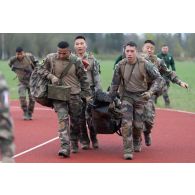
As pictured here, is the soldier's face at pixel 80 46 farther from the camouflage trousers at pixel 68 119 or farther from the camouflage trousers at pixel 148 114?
the camouflage trousers at pixel 148 114

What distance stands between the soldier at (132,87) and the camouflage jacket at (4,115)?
512cm

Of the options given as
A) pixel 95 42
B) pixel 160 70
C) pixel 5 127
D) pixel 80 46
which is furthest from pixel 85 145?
pixel 95 42

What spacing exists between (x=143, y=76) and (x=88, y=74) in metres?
1.24

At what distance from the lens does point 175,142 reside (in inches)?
469

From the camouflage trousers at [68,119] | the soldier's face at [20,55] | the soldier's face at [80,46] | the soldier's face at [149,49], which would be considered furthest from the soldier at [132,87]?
the soldier's face at [20,55]

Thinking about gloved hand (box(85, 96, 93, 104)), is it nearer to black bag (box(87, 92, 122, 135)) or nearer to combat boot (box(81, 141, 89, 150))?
black bag (box(87, 92, 122, 135))

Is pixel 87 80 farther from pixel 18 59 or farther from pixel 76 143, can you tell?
pixel 18 59

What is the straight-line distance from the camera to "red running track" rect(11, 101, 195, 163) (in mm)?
10016

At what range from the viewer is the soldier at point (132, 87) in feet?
32.8

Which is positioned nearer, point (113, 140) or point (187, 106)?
point (113, 140)

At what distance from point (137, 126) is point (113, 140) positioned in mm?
1950

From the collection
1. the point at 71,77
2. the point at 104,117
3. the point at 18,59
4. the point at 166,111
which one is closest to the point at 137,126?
the point at 104,117

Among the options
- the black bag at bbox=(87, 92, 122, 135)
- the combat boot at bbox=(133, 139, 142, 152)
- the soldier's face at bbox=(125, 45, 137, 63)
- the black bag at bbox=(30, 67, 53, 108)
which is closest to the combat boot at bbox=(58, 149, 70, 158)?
the black bag at bbox=(87, 92, 122, 135)

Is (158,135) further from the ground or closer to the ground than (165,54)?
closer to the ground
